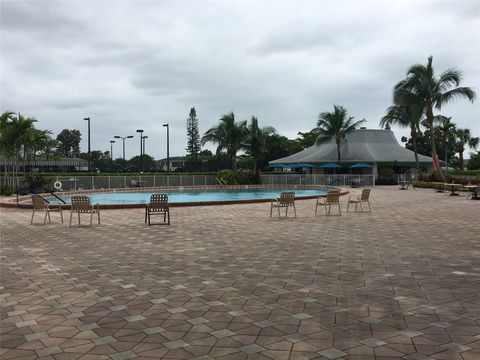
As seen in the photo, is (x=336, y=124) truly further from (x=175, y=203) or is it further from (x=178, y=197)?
(x=175, y=203)

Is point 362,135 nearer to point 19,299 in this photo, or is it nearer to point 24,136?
point 24,136

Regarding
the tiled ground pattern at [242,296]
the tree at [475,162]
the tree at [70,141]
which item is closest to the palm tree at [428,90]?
the tiled ground pattern at [242,296]

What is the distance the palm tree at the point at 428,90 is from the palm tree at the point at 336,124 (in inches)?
459

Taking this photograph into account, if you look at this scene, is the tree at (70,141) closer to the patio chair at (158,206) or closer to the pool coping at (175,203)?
the pool coping at (175,203)

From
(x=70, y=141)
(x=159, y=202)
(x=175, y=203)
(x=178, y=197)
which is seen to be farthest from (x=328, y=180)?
(x=70, y=141)

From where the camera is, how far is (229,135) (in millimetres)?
43250

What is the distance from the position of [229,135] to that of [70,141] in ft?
260

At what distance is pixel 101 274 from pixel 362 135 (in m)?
46.7

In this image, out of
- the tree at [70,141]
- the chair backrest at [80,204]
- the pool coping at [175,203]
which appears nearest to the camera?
the chair backrest at [80,204]

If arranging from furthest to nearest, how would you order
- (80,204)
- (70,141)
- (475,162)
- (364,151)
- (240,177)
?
(70,141) < (475,162) < (364,151) < (240,177) < (80,204)

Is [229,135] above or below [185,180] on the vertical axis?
above

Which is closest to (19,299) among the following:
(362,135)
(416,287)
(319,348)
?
(319,348)

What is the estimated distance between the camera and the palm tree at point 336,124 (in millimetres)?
→ 43969

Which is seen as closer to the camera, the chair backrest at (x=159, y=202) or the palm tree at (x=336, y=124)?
the chair backrest at (x=159, y=202)
